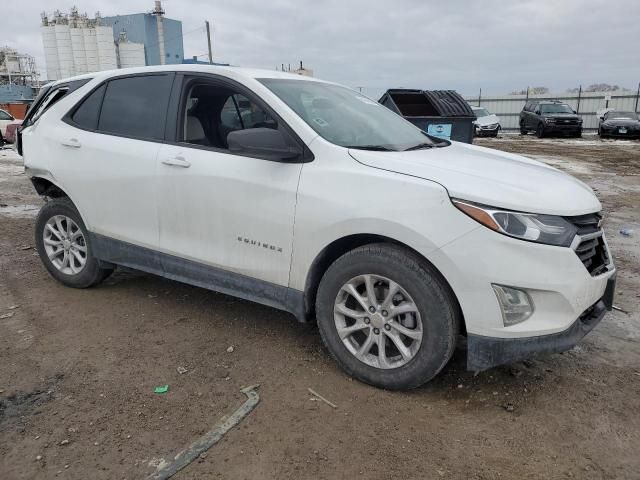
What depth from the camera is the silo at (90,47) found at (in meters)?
48.0

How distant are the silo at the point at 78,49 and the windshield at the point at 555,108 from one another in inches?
1634

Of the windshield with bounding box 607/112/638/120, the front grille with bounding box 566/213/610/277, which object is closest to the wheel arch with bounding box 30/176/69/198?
the front grille with bounding box 566/213/610/277

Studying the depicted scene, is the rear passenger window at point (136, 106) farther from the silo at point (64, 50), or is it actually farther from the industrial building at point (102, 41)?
the silo at point (64, 50)

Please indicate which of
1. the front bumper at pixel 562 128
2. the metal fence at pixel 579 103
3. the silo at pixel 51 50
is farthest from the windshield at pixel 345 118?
the silo at pixel 51 50

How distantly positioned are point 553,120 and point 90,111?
2297 centimetres

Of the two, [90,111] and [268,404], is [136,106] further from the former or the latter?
[268,404]

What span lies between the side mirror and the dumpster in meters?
4.25

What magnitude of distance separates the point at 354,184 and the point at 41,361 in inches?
91.5

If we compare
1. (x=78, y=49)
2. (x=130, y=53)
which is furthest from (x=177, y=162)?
(x=78, y=49)

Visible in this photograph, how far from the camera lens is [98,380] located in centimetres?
311

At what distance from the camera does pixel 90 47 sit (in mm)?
48406

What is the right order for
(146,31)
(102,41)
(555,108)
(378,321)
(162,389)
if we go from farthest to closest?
(146,31) → (102,41) → (555,108) → (162,389) → (378,321)

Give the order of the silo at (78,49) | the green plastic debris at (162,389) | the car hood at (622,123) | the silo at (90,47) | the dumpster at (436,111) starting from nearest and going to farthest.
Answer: the green plastic debris at (162,389), the dumpster at (436,111), the car hood at (622,123), the silo at (90,47), the silo at (78,49)

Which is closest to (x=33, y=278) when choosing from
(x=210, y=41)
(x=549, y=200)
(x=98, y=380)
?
(x=98, y=380)
